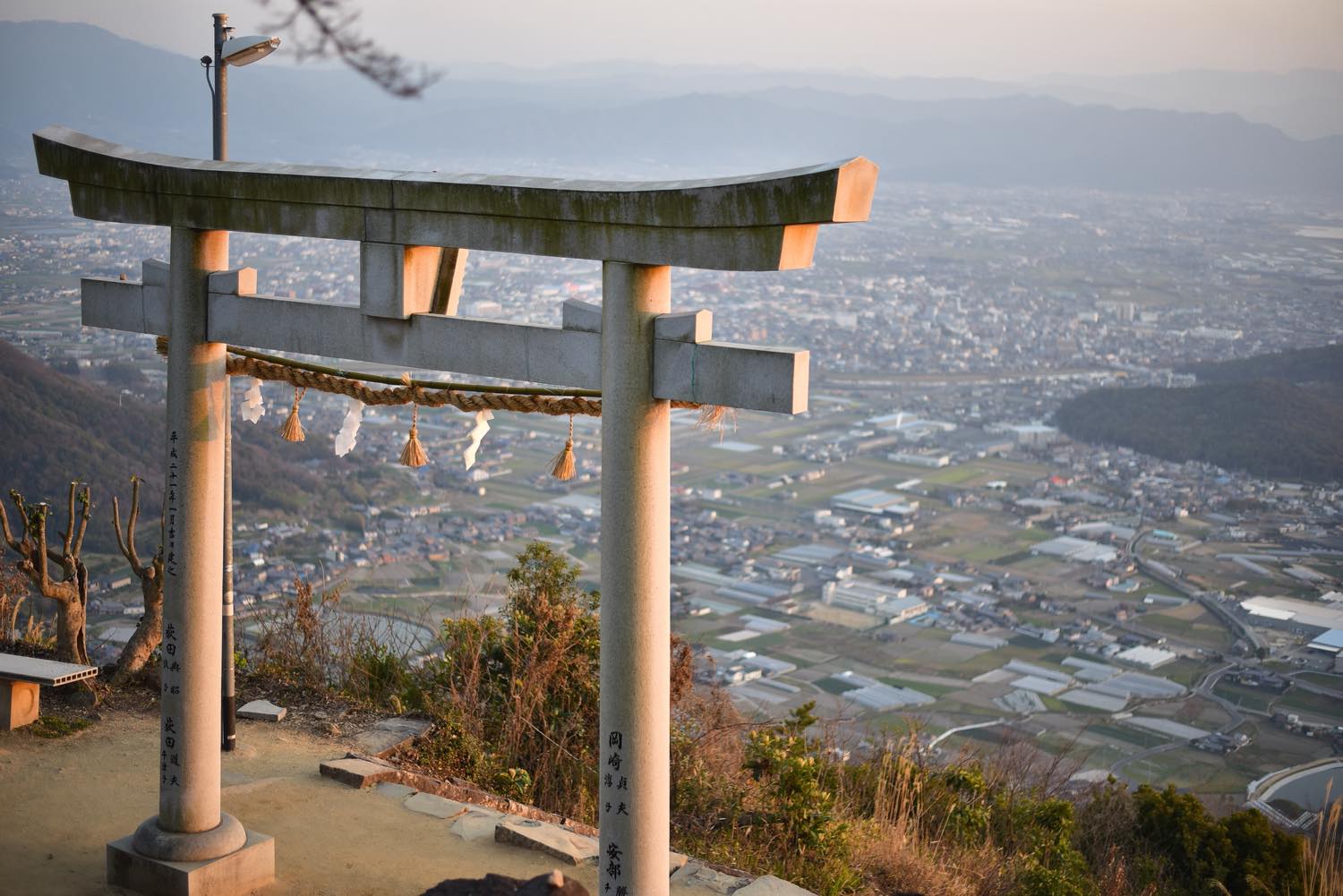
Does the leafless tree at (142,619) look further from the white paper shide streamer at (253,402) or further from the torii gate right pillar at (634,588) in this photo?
the torii gate right pillar at (634,588)

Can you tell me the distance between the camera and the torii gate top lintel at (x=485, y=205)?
342 centimetres

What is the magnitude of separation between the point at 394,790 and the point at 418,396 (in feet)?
7.71

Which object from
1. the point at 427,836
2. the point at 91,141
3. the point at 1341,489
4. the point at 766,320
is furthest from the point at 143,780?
the point at 766,320

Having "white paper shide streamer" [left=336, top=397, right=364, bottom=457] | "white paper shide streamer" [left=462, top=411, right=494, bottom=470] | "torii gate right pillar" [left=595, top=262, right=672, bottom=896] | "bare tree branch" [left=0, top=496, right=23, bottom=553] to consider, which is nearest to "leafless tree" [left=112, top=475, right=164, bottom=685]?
"bare tree branch" [left=0, top=496, right=23, bottom=553]

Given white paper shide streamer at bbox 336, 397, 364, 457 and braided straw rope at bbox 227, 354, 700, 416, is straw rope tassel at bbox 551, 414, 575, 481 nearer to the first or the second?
braided straw rope at bbox 227, 354, 700, 416

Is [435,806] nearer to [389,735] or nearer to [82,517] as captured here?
[389,735]

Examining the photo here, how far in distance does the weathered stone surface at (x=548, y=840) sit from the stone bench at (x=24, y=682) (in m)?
2.59

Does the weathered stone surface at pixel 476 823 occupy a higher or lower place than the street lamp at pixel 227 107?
lower

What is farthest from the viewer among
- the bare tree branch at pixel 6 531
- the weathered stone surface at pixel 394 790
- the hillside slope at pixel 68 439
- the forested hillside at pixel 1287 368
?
the forested hillside at pixel 1287 368

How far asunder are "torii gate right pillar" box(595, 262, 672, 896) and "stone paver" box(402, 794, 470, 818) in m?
2.11

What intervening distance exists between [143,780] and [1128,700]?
12670 mm

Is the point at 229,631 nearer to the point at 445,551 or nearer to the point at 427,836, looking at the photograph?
the point at 427,836

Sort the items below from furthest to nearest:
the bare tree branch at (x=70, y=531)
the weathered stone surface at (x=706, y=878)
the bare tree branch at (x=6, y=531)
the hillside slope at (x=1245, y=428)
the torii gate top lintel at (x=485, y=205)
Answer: the hillside slope at (x=1245, y=428) < the bare tree branch at (x=70, y=531) < the bare tree branch at (x=6, y=531) < the weathered stone surface at (x=706, y=878) < the torii gate top lintel at (x=485, y=205)

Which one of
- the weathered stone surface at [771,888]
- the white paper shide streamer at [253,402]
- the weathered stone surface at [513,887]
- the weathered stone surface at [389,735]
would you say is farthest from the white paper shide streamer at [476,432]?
the weathered stone surface at [389,735]
